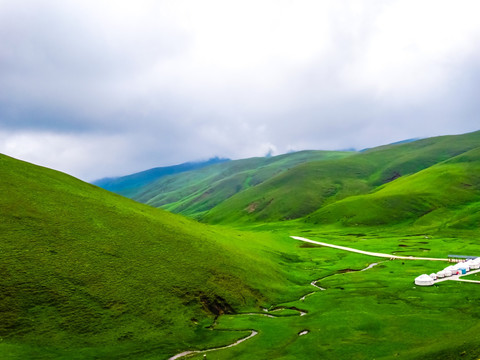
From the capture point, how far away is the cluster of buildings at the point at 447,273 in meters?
85.0

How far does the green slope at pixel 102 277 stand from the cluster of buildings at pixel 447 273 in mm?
31645

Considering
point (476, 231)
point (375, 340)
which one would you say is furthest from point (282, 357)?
point (476, 231)

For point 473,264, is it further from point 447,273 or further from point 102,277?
point 102,277

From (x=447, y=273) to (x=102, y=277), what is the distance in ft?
270

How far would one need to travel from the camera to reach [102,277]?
67.8 m

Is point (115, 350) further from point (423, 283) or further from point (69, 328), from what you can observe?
point (423, 283)

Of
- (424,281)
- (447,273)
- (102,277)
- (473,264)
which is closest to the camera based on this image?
(102,277)

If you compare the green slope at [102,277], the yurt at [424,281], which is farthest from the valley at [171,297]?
the yurt at [424,281]

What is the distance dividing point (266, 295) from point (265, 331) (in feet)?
71.0

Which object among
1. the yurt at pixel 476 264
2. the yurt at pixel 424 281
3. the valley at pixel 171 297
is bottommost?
the yurt at pixel 476 264

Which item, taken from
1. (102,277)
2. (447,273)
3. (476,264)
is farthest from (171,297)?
(476,264)

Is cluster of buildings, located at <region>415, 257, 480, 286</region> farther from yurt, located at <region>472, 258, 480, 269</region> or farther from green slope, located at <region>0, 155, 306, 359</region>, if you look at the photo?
green slope, located at <region>0, 155, 306, 359</region>

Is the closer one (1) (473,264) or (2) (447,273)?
(2) (447,273)

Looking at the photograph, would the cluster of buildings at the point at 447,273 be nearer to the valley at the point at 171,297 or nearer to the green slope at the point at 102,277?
the valley at the point at 171,297
